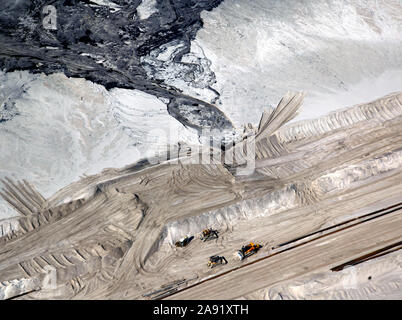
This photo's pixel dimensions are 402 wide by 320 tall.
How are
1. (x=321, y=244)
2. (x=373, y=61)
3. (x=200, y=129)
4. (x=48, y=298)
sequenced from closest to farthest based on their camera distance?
(x=48, y=298), (x=321, y=244), (x=200, y=129), (x=373, y=61)

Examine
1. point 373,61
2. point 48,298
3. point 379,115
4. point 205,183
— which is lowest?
point 48,298

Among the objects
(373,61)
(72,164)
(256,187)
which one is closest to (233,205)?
(256,187)

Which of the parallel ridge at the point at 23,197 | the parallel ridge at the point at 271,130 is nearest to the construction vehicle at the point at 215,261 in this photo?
the parallel ridge at the point at 271,130

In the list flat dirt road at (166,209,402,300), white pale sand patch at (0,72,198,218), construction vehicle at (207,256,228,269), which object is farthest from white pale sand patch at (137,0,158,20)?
flat dirt road at (166,209,402,300)

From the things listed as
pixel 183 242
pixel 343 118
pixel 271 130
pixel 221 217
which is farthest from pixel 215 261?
pixel 343 118

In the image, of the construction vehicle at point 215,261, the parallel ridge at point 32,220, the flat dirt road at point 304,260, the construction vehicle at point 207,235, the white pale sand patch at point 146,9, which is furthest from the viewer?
the white pale sand patch at point 146,9

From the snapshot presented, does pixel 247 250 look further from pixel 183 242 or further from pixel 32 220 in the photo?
pixel 32 220

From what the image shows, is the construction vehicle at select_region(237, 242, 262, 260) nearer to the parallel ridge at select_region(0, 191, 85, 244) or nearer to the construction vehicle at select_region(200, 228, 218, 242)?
the construction vehicle at select_region(200, 228, 218, 242)

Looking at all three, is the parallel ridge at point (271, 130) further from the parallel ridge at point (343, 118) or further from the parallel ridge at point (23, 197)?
the parallel ridge at point (23, 197)
